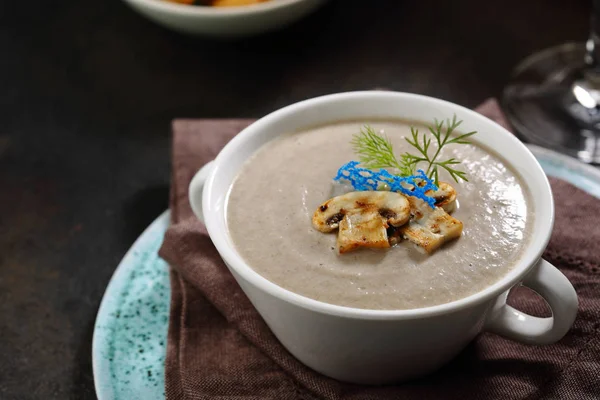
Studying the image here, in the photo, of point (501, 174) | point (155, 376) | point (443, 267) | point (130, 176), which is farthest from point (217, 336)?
point (130, 176)

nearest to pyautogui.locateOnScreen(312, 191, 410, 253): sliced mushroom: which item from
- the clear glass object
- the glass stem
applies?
the clear glass object

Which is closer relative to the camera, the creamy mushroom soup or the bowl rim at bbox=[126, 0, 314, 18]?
the creamy mushroom soup

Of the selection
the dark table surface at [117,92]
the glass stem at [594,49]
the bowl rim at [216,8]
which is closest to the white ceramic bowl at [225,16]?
the bowl rim at [216,8]

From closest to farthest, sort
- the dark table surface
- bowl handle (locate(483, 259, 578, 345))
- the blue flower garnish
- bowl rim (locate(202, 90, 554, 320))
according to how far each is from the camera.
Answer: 1. bowl rim (locate(202, 90, 554, 320))
2. bowl handle (locate(483, 259, 578, 345))
3. the blue flower garnish
4. the dark table surface

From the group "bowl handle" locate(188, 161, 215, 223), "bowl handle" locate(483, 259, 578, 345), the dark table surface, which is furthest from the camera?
the dark table surface

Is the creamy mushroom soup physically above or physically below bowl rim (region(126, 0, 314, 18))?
above

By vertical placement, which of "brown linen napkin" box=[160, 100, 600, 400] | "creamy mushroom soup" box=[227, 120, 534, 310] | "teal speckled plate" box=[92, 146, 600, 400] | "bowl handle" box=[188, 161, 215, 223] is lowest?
"teal speckled plate" box=[92, 146, 600, 400]

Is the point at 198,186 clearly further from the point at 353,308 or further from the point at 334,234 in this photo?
the point at 353,308

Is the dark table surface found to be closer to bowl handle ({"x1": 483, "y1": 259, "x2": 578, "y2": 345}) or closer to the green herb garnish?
the green herb garnish
